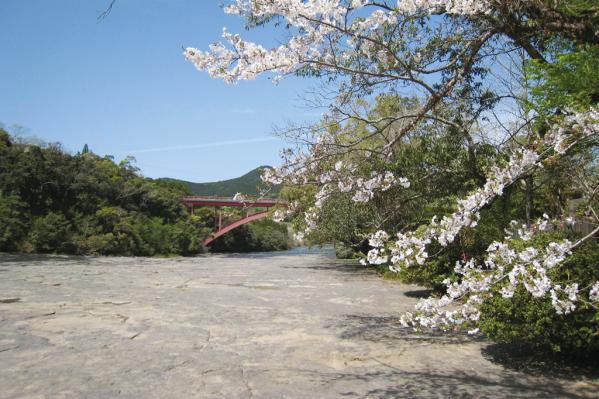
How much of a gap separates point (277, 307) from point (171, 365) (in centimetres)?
351

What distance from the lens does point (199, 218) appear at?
34.3 m

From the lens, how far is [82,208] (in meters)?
23.9

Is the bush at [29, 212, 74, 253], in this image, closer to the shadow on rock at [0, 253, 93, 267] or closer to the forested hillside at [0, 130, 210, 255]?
the forested hillside at [0, 130, 210, 255]

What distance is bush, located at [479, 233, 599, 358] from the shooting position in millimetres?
4035

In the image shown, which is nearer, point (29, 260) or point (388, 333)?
point (388, 333)

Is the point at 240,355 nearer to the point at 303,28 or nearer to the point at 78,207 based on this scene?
the point at 303,28

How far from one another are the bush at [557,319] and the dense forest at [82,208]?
19517mm

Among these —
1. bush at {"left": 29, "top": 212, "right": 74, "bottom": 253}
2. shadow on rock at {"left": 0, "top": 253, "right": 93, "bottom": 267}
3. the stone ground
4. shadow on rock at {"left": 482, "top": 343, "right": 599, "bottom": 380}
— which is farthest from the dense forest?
shadow on rock at {"left": 482, "top": 343, "right": 599, "bottom": 380}

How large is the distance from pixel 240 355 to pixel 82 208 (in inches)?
878

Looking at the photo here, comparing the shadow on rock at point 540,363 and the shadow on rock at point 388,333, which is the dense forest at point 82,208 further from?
the shadow on rock at point 540,363

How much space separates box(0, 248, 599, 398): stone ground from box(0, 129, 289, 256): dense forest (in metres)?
14.1

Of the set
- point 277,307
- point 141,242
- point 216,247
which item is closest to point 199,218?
point 216,247

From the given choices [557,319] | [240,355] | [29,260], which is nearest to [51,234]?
[29,260]

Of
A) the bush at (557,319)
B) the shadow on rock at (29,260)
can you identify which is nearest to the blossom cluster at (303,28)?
the bush at (557,319)
